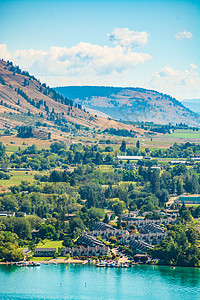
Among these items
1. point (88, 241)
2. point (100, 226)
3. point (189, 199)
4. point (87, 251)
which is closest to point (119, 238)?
point (88, 241)

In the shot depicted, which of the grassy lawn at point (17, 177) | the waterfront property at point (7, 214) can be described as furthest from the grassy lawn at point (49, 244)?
the grassy lawn at point (17, 177)

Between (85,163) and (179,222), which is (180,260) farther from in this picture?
(85,163)

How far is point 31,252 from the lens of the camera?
76312mm

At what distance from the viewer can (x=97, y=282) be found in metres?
64.9

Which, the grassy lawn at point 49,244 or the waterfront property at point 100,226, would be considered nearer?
the grassy lawn at point 49,244

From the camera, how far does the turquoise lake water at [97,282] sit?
6128cm

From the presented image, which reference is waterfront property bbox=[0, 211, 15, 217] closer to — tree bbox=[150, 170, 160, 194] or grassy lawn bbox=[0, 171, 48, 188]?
grassy lawn bbox=[0, 171, 48, 188]

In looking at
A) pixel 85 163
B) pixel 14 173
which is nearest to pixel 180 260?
pixel 14 173

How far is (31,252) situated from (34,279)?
435 inches

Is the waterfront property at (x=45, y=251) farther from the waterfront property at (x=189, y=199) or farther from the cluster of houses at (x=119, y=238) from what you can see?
the waterfront property at (x=189, y=199)

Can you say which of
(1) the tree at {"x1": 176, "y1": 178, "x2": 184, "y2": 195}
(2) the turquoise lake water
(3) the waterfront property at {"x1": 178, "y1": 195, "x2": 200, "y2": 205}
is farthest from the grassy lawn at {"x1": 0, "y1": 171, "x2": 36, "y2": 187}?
(2) the turquoise lake water

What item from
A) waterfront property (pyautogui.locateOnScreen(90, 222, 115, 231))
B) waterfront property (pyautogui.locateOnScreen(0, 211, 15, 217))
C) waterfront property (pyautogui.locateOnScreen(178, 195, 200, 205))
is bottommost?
waterfront property (pyautogui.locateOnScreen(90, 222, 115, 231))

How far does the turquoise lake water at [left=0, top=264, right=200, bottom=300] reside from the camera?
201 ft

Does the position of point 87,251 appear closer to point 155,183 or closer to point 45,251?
point 45,251
